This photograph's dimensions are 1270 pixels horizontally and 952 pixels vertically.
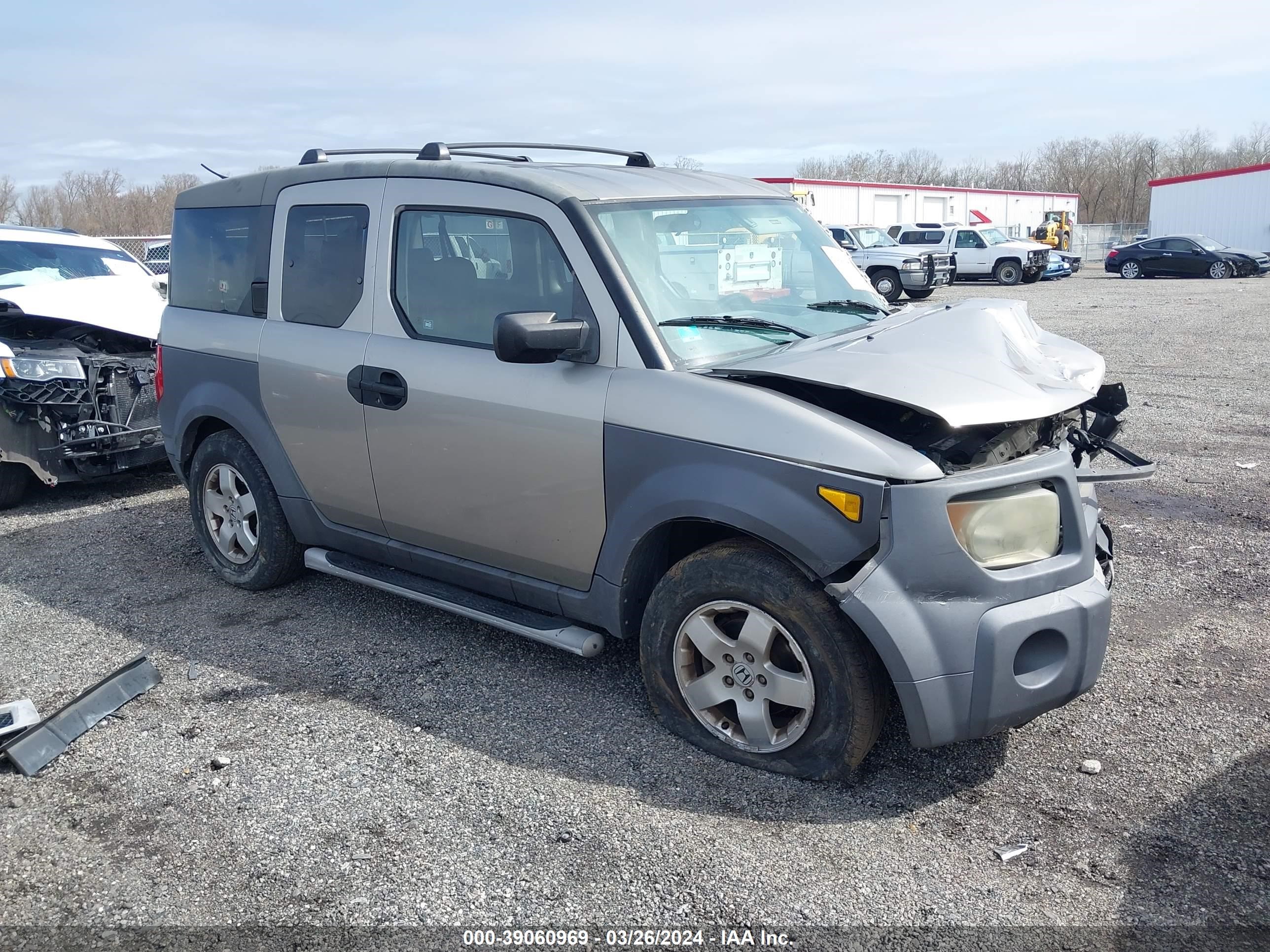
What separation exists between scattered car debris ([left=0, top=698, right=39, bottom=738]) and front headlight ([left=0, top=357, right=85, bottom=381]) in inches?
139

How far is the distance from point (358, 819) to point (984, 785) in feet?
6.81

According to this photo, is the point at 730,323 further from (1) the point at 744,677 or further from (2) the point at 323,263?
(2) the point at 323,263

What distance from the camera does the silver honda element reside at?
327 cm

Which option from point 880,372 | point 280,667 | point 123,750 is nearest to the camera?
point 880,372

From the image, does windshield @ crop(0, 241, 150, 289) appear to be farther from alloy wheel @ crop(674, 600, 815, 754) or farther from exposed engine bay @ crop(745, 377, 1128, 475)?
exposed engine bay @ crop(745, 377, 1128, 475)

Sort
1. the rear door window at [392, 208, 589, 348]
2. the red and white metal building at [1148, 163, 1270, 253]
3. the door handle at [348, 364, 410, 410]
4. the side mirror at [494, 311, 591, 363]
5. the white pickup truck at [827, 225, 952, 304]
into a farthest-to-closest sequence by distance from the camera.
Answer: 1. the red and white metal building at [1148, 163, 1270, 253]
2. the white pickup truck at [827, 225, 952, 304]
3. the door handle at [348, 364, 410, 410]
4. the rear door window at [392, 208, 589, 348]
5. the side mirror at [494, 311, 591, 363]

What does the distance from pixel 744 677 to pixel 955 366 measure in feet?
4.19

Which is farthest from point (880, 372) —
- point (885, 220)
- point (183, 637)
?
point (885, 220)

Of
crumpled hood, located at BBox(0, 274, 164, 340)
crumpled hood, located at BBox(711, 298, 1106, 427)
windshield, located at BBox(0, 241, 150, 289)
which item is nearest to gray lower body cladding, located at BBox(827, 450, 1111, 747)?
crumpled hood, located at BBox(711, 298, 1106, 427)

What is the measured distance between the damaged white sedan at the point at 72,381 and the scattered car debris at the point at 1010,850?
20.7ft

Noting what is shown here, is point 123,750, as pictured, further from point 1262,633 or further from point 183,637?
point 1262,633

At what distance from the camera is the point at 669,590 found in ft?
12.1

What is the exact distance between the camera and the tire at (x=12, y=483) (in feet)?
24.1

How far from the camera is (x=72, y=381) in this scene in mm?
7137
